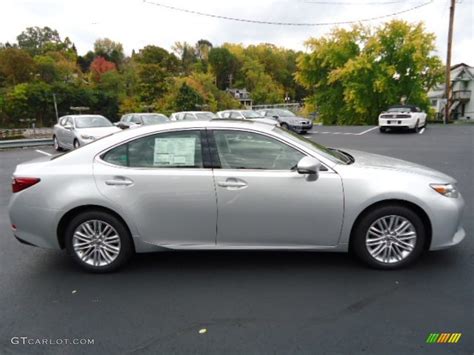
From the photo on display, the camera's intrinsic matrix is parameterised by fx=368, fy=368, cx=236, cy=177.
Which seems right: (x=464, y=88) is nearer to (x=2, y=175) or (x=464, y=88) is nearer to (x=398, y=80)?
(x=398, y=80)

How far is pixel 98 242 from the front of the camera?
3.72 m

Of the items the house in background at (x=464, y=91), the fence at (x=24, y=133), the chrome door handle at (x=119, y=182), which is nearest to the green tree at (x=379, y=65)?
the house in background at (x=464, y=91)

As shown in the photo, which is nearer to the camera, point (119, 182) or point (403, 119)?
point (119, 182)

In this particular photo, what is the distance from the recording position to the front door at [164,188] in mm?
3582

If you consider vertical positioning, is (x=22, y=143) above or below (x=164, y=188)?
below

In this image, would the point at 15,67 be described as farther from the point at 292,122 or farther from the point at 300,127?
the point at 300,127

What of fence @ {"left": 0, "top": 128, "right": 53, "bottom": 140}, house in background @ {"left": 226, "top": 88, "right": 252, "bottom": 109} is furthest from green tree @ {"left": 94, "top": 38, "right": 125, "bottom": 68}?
fence @ {"left": 0, "top": 128, "right": 53, "bottom": 140}

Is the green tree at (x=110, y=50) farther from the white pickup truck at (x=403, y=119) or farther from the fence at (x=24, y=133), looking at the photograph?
the white pickup truck at (x=403, y=119)

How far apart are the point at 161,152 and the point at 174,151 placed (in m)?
0.13

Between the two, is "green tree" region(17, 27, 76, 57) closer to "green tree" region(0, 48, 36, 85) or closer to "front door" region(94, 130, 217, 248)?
"green tree" region(0, 48, 36, 85)

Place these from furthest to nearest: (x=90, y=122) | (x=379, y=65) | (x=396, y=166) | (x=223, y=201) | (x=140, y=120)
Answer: (x=379, y=65) < (x=140, y=120) < (x=90, y=122) < (x=396, y=166) < (x=223, y=201)

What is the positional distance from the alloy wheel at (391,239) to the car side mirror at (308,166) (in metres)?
0.79

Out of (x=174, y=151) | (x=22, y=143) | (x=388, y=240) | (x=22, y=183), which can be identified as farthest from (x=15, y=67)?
(x=388, y=240)

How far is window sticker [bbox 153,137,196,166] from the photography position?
369 centimetres
